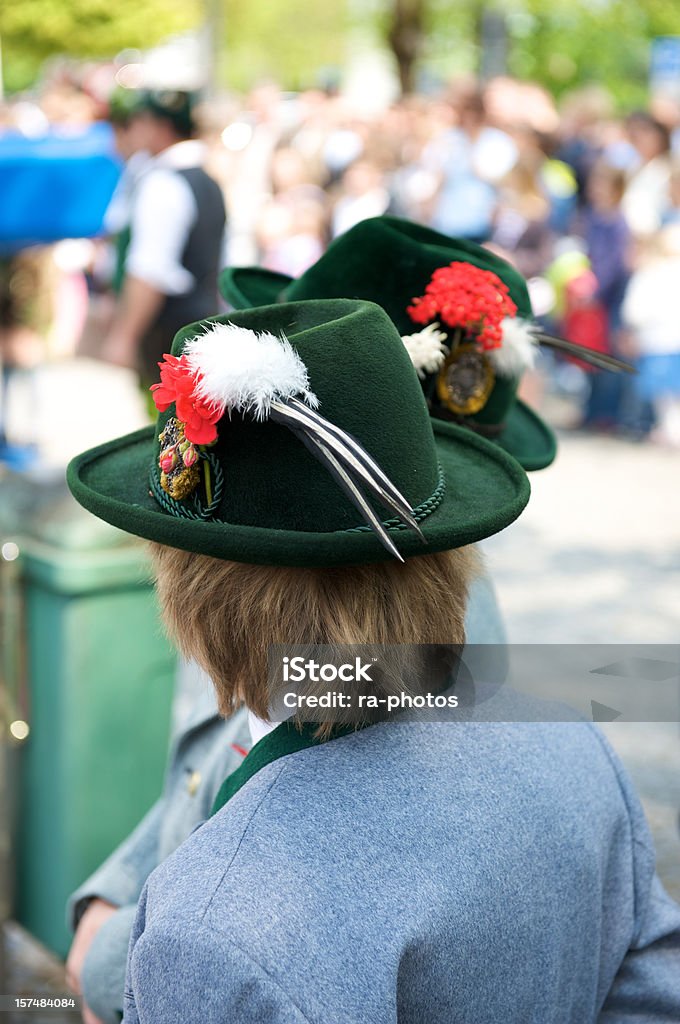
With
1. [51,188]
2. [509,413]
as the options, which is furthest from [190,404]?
[51,188]

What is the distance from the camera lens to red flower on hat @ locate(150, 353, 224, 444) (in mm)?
1222

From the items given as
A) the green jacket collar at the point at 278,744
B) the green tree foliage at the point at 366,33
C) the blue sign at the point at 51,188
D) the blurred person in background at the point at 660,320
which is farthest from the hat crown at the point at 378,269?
the green tree foliage at the point at 366,33

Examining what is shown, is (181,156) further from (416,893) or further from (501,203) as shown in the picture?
(416,893)

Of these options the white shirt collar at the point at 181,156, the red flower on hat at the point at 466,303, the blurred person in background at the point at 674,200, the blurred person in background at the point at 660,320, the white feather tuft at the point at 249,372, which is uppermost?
the white feather tuft at the point at 249,372

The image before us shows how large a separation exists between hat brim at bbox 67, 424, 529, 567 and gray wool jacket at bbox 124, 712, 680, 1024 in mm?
218

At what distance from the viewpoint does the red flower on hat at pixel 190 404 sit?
1.22 metres

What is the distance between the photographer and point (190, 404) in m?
1.24

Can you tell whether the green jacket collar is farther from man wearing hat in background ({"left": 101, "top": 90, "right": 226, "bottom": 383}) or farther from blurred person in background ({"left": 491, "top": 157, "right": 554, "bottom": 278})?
blurred person in background ({"left": 491, "top": 157, "right": 554, "bottom": 278})

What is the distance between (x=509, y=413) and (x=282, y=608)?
3.17ft

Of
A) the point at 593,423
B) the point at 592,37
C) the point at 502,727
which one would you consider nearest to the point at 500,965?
the point at 502,727

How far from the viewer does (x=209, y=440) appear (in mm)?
1225

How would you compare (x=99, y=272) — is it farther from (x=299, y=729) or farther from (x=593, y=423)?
(x=299, y=729)

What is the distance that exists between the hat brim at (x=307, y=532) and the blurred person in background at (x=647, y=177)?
7.44 m

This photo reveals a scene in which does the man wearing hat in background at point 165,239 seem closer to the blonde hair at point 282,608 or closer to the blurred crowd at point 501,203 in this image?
the blurred crowd at point 501,203
